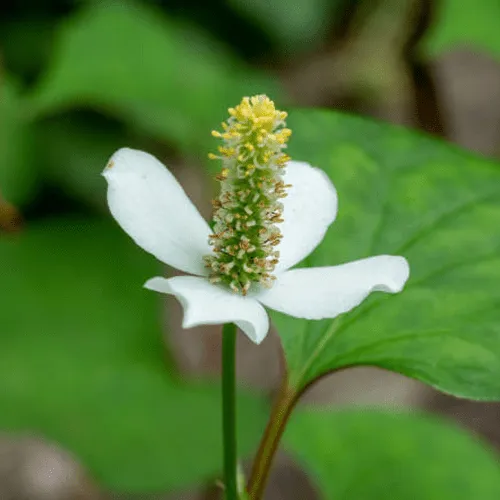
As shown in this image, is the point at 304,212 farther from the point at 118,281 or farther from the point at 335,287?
the point at 118,281

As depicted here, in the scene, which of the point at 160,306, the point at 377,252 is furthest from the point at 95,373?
the point at 377,252

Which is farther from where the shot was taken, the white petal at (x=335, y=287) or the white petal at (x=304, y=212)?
the white petal at (x=304, y=212)

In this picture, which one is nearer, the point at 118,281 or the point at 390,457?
the point at 390,457

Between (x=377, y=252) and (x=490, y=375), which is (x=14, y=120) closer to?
(x=377, y=252)

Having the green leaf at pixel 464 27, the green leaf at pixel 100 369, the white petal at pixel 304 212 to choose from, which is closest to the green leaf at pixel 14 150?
the green leaf at pixel 100 369

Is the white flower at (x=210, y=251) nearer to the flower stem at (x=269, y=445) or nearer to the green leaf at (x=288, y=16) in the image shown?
the flower stem at (x=269, y=445)

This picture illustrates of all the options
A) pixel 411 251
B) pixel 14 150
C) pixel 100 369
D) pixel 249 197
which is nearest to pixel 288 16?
pixel 14 150
